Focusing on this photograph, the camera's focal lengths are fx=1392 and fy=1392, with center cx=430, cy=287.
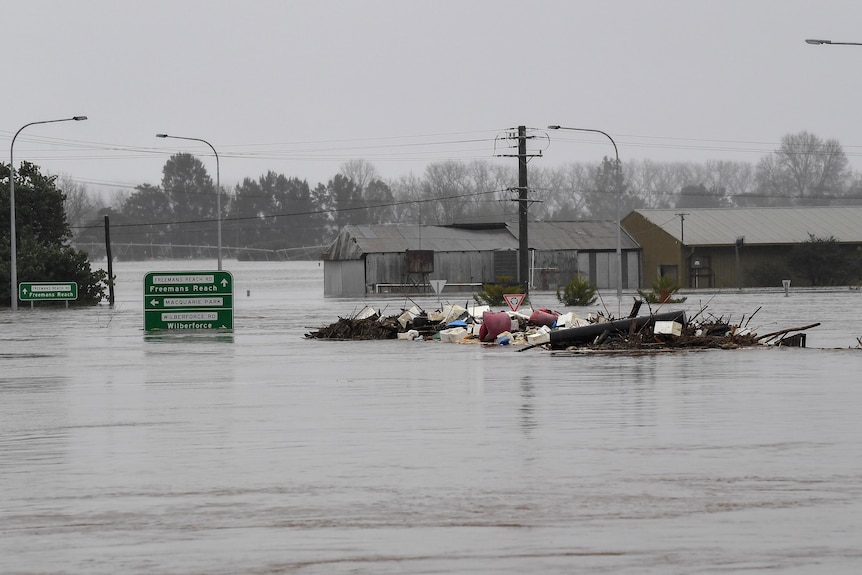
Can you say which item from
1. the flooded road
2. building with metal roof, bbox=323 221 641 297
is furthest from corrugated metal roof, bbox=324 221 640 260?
the flooded road

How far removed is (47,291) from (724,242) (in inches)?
1953

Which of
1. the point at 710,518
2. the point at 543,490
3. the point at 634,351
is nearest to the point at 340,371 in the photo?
the point at 634,351

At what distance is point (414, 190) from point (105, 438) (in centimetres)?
16558

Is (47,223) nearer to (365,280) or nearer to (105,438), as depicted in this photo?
(365,280)

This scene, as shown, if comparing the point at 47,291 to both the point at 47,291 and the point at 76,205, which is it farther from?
the point at 76,205

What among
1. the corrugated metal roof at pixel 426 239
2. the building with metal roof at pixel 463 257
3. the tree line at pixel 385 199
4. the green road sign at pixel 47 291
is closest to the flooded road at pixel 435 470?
the green road sign at pixel 47 291

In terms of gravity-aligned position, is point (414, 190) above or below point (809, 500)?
above

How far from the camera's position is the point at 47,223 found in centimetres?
7556

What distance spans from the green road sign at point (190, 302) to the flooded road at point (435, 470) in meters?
15.1

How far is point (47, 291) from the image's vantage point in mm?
68312

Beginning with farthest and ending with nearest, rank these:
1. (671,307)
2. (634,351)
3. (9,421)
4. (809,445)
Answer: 1. (671,307)
2. (634,351)
3. (9,421)
4. (809,445)

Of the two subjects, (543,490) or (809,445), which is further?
(809,445)

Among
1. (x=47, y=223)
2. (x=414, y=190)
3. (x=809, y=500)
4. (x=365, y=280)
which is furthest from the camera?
(x=414, y=190)

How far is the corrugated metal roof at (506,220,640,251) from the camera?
102 m
